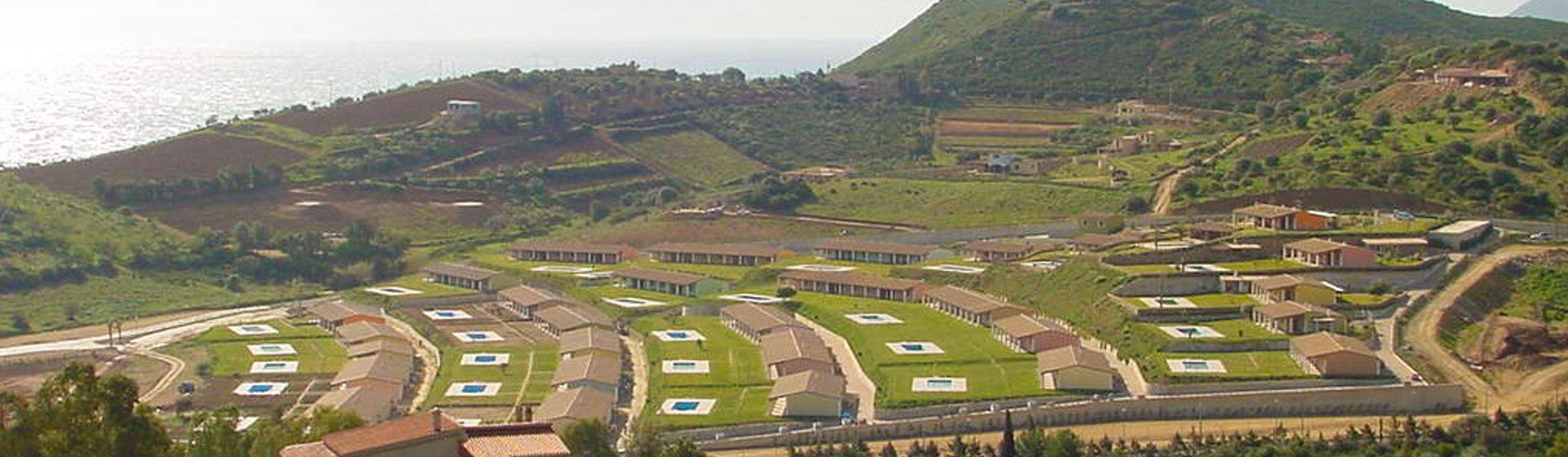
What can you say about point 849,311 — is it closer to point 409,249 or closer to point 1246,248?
point 1246,248

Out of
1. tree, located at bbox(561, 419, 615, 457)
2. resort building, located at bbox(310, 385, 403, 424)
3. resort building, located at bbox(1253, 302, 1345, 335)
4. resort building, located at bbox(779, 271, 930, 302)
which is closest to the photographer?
tree, located at bbox(561, 419, 615, 457)

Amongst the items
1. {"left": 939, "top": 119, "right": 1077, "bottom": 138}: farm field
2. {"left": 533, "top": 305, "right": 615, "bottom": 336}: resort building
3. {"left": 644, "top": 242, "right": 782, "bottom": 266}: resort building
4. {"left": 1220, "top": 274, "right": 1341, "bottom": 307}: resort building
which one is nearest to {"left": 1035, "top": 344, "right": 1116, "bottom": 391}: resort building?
{"left": 1220, "top": 274, "right": 1341, "bottom": 307}: resort building

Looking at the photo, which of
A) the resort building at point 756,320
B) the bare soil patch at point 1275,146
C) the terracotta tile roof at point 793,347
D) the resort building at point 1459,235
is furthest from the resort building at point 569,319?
the bare soil patch at point 1275,146

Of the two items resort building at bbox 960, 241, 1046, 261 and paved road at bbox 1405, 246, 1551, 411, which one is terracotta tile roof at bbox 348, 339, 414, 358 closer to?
resort building at bbox 960, 241, 1046, 261

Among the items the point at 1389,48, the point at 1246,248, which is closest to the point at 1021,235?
the point at 1246,248

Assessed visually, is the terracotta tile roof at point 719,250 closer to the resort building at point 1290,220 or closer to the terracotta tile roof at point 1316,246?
the resort building at point 1290,220
